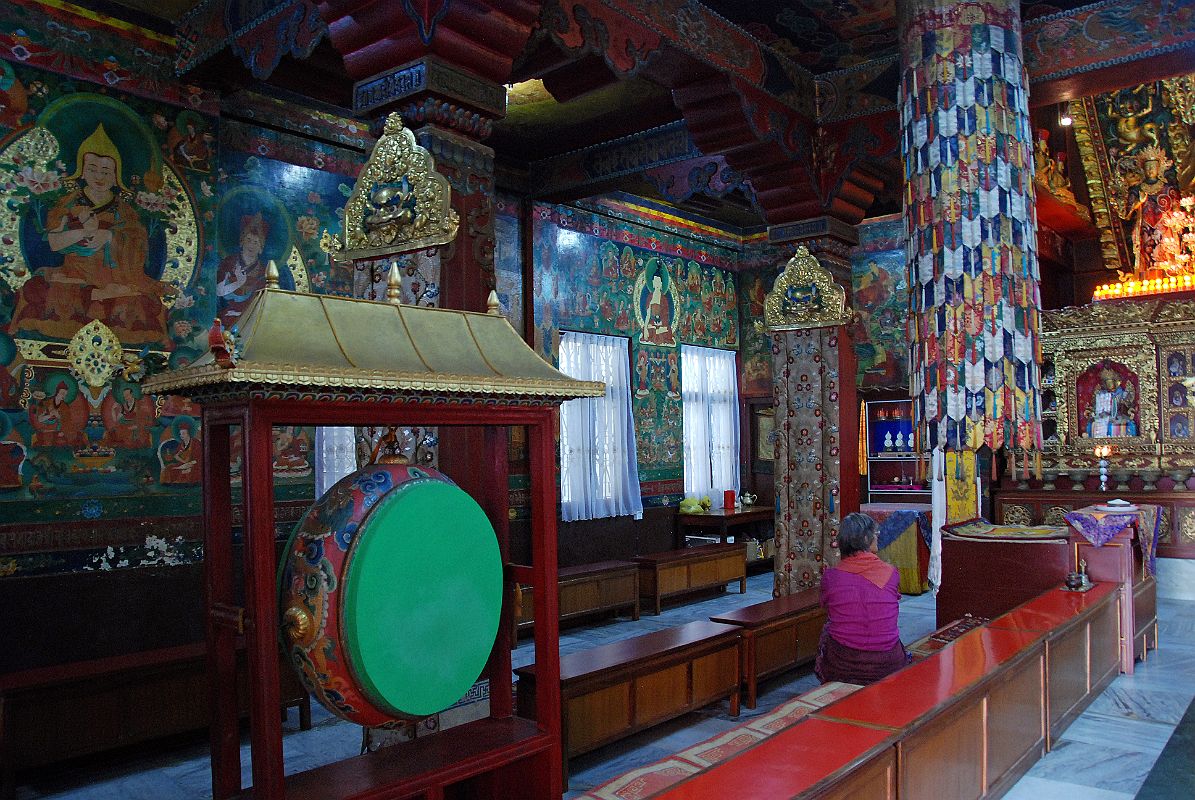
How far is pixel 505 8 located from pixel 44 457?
4.03 m

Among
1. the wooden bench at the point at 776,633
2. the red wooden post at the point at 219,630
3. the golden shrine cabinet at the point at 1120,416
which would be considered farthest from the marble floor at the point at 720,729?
the golden shrine cabinet at the point at 1120,416

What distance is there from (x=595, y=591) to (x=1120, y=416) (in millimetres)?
7003

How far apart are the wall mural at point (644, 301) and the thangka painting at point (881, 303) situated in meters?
1.88

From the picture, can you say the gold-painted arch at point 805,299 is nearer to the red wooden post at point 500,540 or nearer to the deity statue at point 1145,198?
the red wooden post at point 500,540

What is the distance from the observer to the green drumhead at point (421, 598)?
2.52 metres

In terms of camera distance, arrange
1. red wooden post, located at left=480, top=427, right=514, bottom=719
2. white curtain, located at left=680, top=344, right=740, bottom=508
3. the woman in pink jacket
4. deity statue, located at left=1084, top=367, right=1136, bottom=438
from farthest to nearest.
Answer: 1. white curtain, located at left=680, top=344, right=740, bottom=508
2. deity statue, located at left=1084, top=367, right=1136, bottom=438
3. the woman in pink jacket
4. red wooden post, located at left=480, top=427, right=514, bottom=719

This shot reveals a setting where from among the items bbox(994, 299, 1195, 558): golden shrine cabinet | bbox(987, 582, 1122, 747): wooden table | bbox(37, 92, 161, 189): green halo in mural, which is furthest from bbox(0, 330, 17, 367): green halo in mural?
bbox(994, 299, 1195, 558): golden shrine cabinet

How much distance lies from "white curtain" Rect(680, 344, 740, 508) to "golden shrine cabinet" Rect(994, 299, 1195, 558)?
3631 millimetres

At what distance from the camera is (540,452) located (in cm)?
321

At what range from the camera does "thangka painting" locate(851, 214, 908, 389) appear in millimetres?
11875

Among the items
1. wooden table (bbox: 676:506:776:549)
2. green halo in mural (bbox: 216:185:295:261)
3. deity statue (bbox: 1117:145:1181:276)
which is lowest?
wooden table (bbox: 676:506:776:549)

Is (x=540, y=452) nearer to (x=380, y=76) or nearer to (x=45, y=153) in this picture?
(x=380, y=76)

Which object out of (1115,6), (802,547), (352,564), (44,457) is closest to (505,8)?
(352,564)

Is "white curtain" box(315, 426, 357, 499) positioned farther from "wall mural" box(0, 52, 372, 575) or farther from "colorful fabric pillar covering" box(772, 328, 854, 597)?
"colorful fabric pillar covering" box(772, 328, 854, 597)
